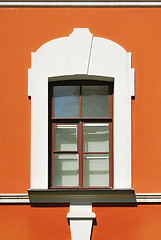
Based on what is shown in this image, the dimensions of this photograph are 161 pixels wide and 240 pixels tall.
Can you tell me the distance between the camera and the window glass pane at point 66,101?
5.90m

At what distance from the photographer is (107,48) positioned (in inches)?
228

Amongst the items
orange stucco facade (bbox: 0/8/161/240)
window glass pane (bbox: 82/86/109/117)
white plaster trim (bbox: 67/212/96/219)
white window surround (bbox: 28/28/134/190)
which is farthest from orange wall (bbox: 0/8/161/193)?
white plaster trim (bbox: 67/212/96/219)

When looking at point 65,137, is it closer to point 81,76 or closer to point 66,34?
point 81,76

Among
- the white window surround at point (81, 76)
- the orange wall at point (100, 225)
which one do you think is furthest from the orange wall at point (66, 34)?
the orange wall at point (100, 225)

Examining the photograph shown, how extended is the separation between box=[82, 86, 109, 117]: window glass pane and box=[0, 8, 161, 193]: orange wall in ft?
1.71

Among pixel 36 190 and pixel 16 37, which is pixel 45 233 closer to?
pixel 36 190

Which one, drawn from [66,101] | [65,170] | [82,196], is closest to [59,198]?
[82,196]

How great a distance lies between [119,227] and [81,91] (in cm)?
228

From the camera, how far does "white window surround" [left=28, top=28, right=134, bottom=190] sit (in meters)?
5.63

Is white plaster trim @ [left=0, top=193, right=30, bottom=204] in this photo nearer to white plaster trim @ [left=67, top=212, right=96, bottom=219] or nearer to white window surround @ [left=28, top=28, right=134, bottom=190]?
white window surround @ [left=28, top=28, right=134, bottom=190]

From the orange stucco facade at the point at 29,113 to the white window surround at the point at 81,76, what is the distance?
118 millimetres

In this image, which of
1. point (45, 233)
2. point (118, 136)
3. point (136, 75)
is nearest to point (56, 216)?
point (45, 233)

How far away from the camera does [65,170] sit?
19.1 feet

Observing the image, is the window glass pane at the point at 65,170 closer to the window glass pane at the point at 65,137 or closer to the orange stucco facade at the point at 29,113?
the window glass pane at the point at 65,137
